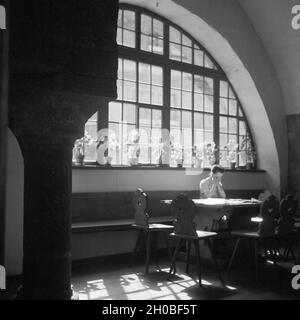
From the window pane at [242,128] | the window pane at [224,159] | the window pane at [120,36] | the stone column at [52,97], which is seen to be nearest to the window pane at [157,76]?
the window pane at [120,36]

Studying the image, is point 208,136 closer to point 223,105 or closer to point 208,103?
point 208,103

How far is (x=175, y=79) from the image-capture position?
880cm

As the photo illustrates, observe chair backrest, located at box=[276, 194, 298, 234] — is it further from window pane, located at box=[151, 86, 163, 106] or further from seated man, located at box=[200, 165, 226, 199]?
window pane, located at box=[151, 86, 163, 106]

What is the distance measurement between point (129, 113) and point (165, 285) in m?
3.67

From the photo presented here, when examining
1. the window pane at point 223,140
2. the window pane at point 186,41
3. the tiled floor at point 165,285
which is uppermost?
the window pane at point 186,41

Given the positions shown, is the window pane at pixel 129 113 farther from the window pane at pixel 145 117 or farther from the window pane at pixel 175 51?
the window pane at pixel 175 51

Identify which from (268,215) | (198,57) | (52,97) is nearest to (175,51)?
(198,57)

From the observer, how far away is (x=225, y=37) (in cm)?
894

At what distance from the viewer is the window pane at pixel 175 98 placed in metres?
8.76

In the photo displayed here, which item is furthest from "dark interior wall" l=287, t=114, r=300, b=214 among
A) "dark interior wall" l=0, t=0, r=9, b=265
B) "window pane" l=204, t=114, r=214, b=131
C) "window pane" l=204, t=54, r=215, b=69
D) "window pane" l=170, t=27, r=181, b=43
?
"dark interior wall" l=0, t=0, r=9, b=265

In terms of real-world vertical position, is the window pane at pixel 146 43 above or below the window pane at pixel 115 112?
above

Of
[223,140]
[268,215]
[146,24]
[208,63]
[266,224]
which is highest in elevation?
[146,24]

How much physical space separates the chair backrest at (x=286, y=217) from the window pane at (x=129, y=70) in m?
3.59

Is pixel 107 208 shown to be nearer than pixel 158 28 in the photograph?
Yes
